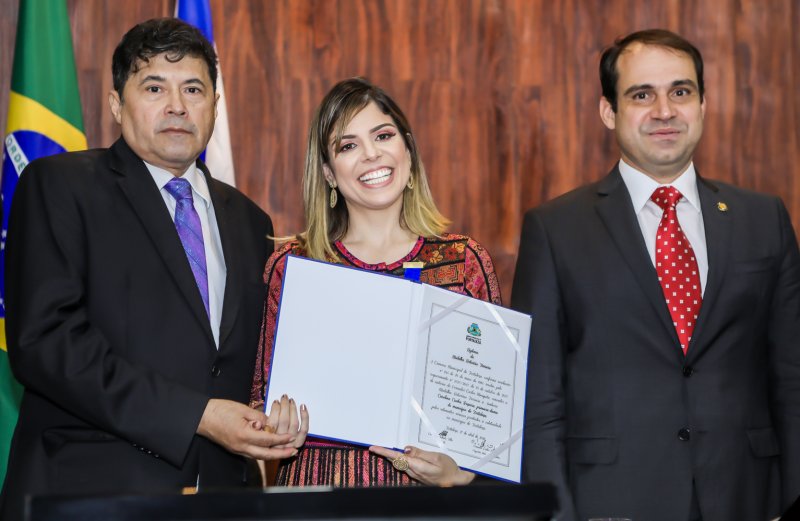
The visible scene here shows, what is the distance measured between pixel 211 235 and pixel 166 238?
21cm

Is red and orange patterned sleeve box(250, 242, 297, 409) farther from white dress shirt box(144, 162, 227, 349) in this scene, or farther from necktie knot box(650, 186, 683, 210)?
necktie knot box(650, 186, 683, 210)

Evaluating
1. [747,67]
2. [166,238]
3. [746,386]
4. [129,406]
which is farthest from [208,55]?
[747,67]

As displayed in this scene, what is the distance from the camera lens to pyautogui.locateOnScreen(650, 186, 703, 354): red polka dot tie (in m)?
2.47

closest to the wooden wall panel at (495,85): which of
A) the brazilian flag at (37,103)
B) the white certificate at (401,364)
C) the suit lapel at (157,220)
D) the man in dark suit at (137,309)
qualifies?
the brazilian flag at (37,103)

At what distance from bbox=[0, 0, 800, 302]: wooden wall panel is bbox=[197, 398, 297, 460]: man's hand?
1813 mm

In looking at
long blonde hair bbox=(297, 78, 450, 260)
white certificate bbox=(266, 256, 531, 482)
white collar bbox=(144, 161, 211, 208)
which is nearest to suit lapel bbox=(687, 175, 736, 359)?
white certificate bbox=(266, 256, 531, 482)

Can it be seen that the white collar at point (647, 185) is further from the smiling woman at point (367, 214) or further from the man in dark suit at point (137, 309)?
the man in dark suit at point (137, 309)

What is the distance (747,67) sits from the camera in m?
4.11

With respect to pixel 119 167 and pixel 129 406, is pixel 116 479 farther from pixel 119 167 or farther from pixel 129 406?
pixel 119 167

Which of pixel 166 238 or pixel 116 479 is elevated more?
pixel 166 238

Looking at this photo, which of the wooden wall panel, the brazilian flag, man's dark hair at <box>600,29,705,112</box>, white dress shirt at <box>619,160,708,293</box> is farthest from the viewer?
the wooden wall panel

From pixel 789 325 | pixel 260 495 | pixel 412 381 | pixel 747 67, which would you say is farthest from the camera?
pixel 747 67

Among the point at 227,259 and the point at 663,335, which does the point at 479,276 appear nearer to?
the point at 663,335

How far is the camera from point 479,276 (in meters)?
2.51
